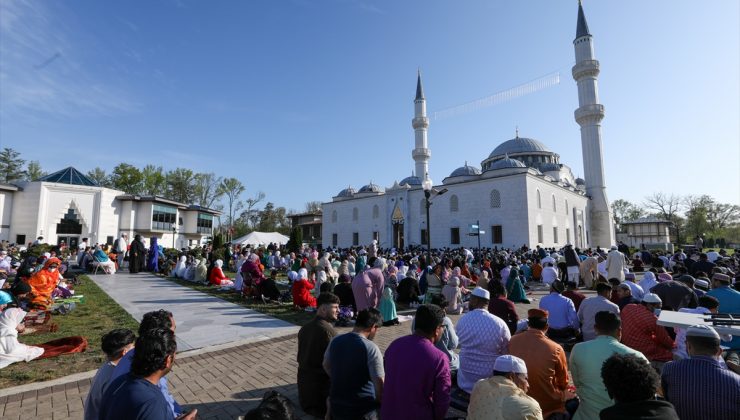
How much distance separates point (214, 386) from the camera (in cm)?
458

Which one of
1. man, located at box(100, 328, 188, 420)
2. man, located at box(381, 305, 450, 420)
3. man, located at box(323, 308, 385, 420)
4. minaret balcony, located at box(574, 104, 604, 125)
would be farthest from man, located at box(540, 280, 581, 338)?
minaret balcony, located at box(574, 104, 604, 125)

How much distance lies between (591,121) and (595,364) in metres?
35.4

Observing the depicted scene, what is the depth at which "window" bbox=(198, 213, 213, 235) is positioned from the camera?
42.4 meters

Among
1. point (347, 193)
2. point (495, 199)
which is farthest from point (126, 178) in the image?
point (495, 199)

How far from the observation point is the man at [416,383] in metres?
2.73

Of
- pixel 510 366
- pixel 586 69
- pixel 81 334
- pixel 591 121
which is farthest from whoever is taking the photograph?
pixel 591 121

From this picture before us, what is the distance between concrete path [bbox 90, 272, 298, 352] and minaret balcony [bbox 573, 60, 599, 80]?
34891 mm

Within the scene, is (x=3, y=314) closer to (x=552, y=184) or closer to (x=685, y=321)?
(x=685, y=321)

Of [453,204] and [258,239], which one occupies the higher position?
[453,204]

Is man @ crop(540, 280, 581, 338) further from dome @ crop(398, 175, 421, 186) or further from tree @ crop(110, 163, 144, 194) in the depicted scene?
tree @ crop(110, 163, 144, 194)

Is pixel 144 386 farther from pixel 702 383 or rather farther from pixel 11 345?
pixel 11 345

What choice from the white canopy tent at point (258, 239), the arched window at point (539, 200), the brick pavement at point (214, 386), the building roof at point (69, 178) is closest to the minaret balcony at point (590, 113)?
the arched window at point (539, 200)

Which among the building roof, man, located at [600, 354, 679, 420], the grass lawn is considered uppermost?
the building roof

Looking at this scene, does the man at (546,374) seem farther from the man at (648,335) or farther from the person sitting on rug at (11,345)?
the person sitting on rug at (11,345)
